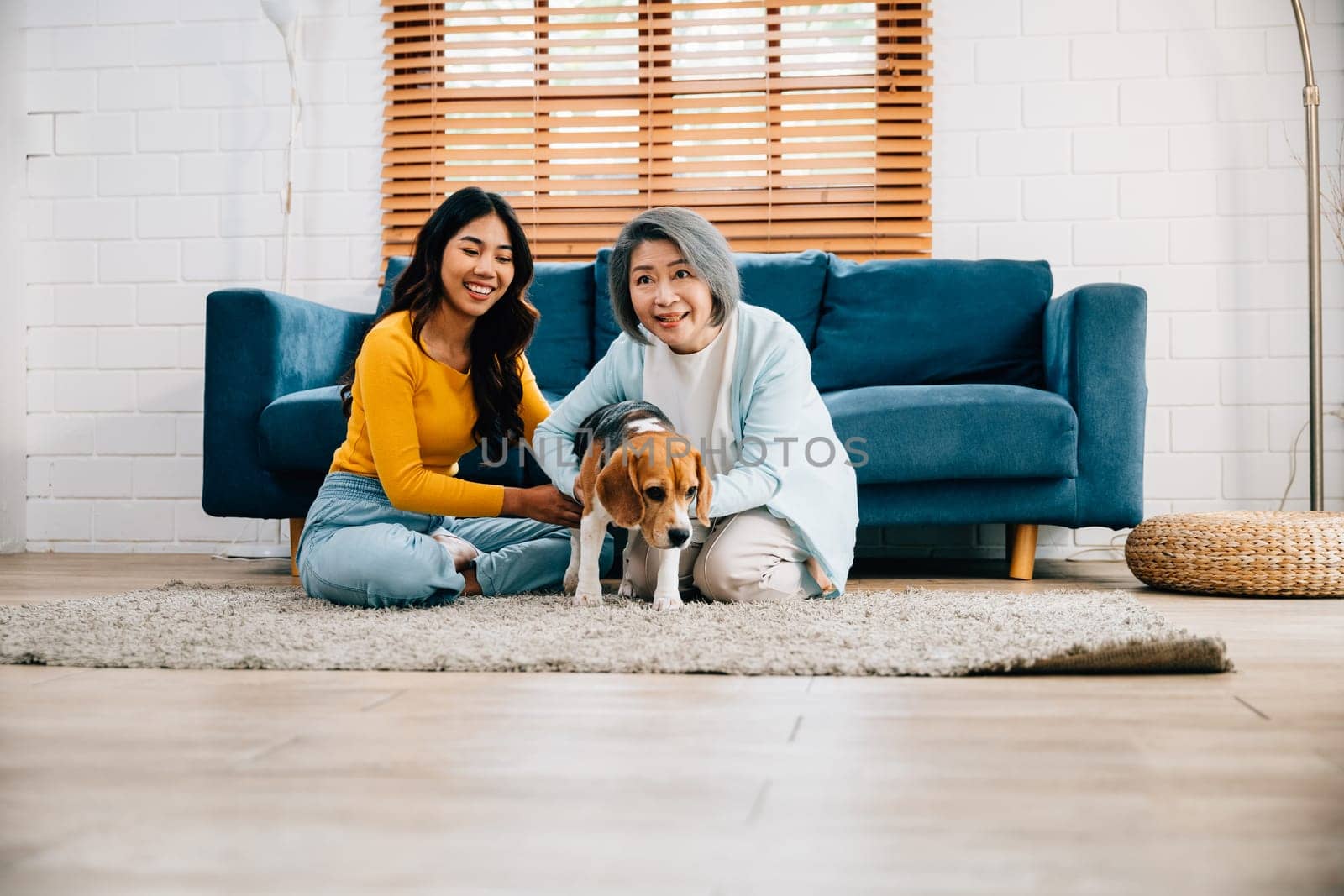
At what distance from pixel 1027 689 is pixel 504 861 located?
83 centimetres

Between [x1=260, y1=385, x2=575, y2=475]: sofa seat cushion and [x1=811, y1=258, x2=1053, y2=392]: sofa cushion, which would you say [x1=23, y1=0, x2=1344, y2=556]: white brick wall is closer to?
[x1=811, y1=258, x2=1053, y2=392]: sofa cushion

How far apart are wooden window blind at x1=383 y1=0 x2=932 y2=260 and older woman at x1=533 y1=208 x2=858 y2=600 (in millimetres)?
1480

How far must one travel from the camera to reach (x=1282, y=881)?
746 mm

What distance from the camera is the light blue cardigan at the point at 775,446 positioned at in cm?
216

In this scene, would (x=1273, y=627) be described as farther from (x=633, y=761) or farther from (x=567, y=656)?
(x=633, y=761)

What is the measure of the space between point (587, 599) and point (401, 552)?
0.38 meters

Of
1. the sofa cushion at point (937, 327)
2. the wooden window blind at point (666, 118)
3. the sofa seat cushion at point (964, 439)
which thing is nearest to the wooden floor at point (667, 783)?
the sofa seat cushion at point (964, 439)

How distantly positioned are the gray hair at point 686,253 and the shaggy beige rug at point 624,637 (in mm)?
628

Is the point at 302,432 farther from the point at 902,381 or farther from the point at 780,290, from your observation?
the point at 902,381

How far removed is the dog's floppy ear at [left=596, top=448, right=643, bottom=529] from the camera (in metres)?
1.97

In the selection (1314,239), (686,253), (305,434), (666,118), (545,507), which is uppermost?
(666,118)

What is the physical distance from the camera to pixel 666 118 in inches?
146

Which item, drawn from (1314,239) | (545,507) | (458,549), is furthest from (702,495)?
(1314,239)

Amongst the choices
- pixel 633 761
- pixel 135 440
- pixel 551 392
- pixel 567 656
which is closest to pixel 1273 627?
pixel 567 656
